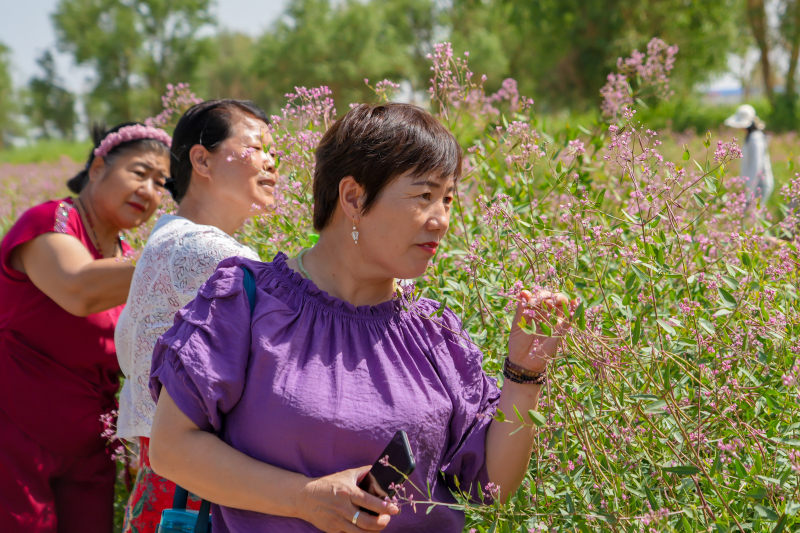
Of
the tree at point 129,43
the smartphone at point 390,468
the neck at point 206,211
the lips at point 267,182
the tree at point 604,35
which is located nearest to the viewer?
the smartphone at point 390,468

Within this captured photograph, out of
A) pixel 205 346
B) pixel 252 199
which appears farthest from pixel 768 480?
pixel 252 199

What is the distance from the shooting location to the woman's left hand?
1556mm

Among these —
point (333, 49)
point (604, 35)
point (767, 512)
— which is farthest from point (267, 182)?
point (333, 49)

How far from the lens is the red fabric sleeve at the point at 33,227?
9.29ft

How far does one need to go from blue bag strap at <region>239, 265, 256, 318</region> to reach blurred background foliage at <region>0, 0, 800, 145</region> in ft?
64.3

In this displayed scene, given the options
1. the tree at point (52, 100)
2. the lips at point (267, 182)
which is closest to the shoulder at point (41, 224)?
the lips at point (267, 182)

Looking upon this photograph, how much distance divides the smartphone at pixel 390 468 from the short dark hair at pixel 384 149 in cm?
58

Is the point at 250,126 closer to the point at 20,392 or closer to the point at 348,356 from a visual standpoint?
the point at 348,356

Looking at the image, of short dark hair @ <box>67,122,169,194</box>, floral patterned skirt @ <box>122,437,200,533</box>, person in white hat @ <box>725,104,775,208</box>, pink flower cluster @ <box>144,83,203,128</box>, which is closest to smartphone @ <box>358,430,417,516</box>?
floral patterned skirt @ <box>122,437,200,533</box>

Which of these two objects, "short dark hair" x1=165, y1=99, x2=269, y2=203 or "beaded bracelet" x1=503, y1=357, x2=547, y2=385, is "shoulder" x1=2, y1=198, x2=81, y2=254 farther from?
"beaded bracelet" x1=503, y1=357, x2=547, y2=385

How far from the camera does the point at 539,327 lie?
66.4 inches

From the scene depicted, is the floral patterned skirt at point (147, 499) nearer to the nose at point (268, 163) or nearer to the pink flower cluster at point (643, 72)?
the nose at point (268, 163)

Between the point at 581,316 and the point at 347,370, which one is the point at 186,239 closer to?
the point at 347,370

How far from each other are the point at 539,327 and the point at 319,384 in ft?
1.74
